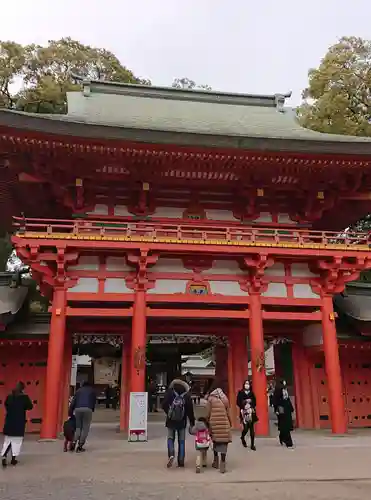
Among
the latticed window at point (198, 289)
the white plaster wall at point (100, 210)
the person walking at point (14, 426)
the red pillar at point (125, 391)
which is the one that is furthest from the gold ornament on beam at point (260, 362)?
the white plaster wall at point (100, 210)

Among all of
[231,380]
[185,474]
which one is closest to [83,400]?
[185,474]

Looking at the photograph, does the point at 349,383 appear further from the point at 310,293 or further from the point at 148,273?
the point at 148,273

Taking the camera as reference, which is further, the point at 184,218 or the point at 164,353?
the point at 164,353

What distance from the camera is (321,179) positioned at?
14.0 meters

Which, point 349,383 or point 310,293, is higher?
point 310,293

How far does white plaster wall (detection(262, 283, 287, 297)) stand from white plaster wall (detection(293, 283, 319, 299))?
0.37 metres

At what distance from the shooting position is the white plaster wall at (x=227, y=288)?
1347 centimetres

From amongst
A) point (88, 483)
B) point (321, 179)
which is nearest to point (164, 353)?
point (321, 179)

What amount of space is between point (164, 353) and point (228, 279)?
1218 centimetres

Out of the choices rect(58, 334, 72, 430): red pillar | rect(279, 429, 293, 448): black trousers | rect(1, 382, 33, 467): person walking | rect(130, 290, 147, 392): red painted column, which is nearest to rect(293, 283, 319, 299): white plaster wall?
rect(279, 429, 293, 448): black trousers

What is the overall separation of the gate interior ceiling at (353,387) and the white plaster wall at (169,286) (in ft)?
18.0

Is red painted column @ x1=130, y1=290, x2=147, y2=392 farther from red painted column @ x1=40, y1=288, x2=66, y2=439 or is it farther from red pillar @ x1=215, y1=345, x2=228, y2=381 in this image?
red pillar @ x1=215, y1=345, x2=228, y2=381

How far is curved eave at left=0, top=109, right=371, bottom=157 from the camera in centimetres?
1166

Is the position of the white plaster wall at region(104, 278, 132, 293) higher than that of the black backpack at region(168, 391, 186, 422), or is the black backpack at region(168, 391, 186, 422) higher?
the white plaster wall at region(104, 278, 132, 293)
